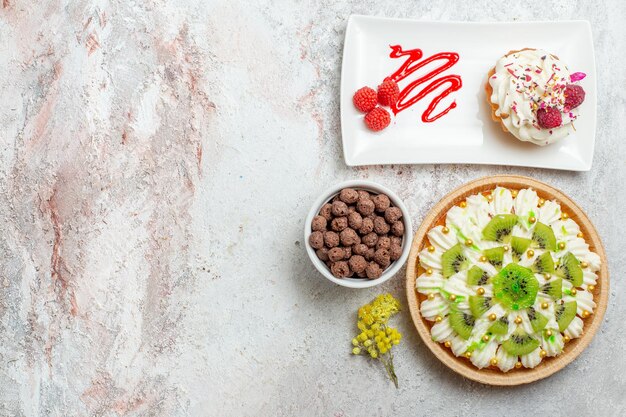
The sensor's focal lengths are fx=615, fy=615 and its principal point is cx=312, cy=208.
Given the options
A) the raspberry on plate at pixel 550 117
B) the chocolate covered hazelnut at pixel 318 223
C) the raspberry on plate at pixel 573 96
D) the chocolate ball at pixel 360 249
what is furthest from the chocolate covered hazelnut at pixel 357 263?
the raspberry on plate at pixel 573 96

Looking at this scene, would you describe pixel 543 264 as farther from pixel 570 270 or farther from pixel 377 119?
pixel 377 119

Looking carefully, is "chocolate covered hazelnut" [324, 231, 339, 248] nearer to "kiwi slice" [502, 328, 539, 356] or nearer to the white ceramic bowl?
the white ceramic bowl

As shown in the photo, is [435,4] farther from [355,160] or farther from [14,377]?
[14,377]

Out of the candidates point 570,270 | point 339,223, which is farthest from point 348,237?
point 570,270

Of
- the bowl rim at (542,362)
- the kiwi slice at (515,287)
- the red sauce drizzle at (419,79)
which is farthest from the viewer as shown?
the red sauce drizzle at (419,79)

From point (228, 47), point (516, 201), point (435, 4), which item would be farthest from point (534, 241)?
point (228, 47)

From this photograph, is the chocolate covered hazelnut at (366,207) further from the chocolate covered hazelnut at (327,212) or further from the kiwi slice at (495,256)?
the kiwi slice at (495,256)
